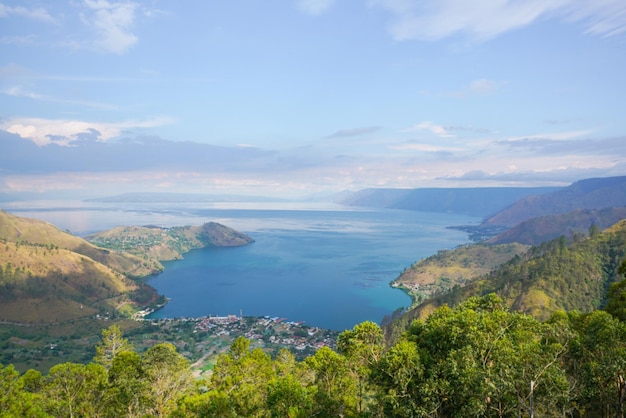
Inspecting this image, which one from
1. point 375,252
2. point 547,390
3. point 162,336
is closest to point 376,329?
point 547,390

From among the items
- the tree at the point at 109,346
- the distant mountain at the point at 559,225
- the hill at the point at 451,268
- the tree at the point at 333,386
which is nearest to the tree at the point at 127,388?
the tree at the point at 109,346

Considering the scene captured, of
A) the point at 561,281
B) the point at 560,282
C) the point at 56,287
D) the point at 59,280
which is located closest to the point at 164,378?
the point at 560,282

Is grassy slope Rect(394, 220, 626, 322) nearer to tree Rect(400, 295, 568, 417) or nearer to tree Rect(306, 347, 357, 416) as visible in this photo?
tree Rect(400, 295, 568, 417)

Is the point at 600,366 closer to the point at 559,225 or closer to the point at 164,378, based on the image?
the point at 164,378

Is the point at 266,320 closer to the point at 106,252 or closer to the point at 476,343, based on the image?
the point at 476,343

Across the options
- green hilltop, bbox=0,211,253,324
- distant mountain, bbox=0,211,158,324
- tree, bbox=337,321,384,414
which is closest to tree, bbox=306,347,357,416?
tree, bbox=337,321,384,414
